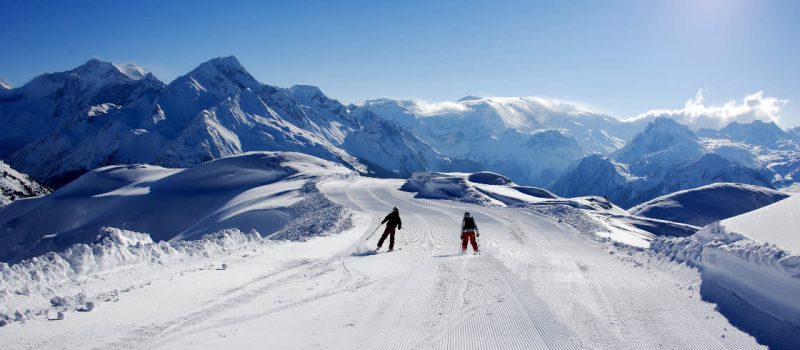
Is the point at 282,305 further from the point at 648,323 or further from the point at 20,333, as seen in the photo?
the point at 648,323

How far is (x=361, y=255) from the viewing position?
16.6 m

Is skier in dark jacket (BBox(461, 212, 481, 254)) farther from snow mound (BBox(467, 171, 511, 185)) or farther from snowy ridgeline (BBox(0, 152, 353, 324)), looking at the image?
snow mound (BBox(467, 171, 511, 185))

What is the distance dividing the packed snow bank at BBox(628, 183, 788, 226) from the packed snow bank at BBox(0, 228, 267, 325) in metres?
120

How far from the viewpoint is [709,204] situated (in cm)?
12212

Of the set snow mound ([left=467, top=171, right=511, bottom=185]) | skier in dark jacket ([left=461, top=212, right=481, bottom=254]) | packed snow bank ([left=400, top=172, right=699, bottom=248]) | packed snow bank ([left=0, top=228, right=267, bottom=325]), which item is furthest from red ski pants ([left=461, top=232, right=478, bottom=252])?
snow mound ([left=467, top=171, right=511, bottom=185])

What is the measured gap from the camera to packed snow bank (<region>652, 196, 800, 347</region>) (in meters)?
8.75

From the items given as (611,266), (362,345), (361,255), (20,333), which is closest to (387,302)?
(362,345)

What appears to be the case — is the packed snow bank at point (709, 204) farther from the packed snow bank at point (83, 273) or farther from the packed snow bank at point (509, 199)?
the packed snow bank at point (83, 273)

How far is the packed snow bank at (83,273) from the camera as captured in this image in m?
8.41

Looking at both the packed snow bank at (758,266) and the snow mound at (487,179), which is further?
the snow mound at (487,179)

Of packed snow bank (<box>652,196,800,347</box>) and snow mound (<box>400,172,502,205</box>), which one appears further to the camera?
snow mound (<box>400,172,502,205</box>)

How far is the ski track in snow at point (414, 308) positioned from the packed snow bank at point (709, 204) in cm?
11578

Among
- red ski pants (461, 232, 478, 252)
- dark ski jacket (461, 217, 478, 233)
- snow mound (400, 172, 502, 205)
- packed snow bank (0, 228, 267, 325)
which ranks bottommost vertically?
packed snow bank (0, 228, 267, 325)

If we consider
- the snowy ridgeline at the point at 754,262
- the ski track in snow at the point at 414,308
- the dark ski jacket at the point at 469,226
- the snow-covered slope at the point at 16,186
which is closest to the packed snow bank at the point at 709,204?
the snowy ridgeline at the point at 754,262
